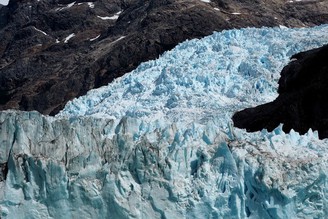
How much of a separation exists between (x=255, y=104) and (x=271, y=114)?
2.88 m

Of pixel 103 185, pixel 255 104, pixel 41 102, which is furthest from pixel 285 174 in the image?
pixel 41 102

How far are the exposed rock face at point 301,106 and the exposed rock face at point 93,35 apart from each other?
20061mm

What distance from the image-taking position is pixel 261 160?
12.9 metres

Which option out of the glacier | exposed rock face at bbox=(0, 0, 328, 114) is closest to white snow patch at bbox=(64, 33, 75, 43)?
exposed rock face at bbox=(0, 0, 328, 114)

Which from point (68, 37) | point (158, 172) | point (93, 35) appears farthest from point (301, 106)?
point (68, 37)

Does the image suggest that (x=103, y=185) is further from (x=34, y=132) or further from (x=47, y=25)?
(x=47, y=25)

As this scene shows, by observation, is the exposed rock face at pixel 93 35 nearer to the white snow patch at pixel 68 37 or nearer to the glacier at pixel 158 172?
the white snow patch at pixel 68 37

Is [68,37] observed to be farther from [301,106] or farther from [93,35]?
[301,106]

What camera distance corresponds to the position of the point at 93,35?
197 feet

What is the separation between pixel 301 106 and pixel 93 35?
139 ft

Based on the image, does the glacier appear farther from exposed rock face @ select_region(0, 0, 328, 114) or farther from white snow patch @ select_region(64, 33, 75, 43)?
white snow patch @ select_region(64, 33, 75, 43)

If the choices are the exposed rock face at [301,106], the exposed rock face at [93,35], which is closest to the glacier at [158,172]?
the exposed rock face at [301,106]

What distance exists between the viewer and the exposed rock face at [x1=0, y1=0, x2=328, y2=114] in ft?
152

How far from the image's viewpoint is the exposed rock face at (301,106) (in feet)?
62.4
